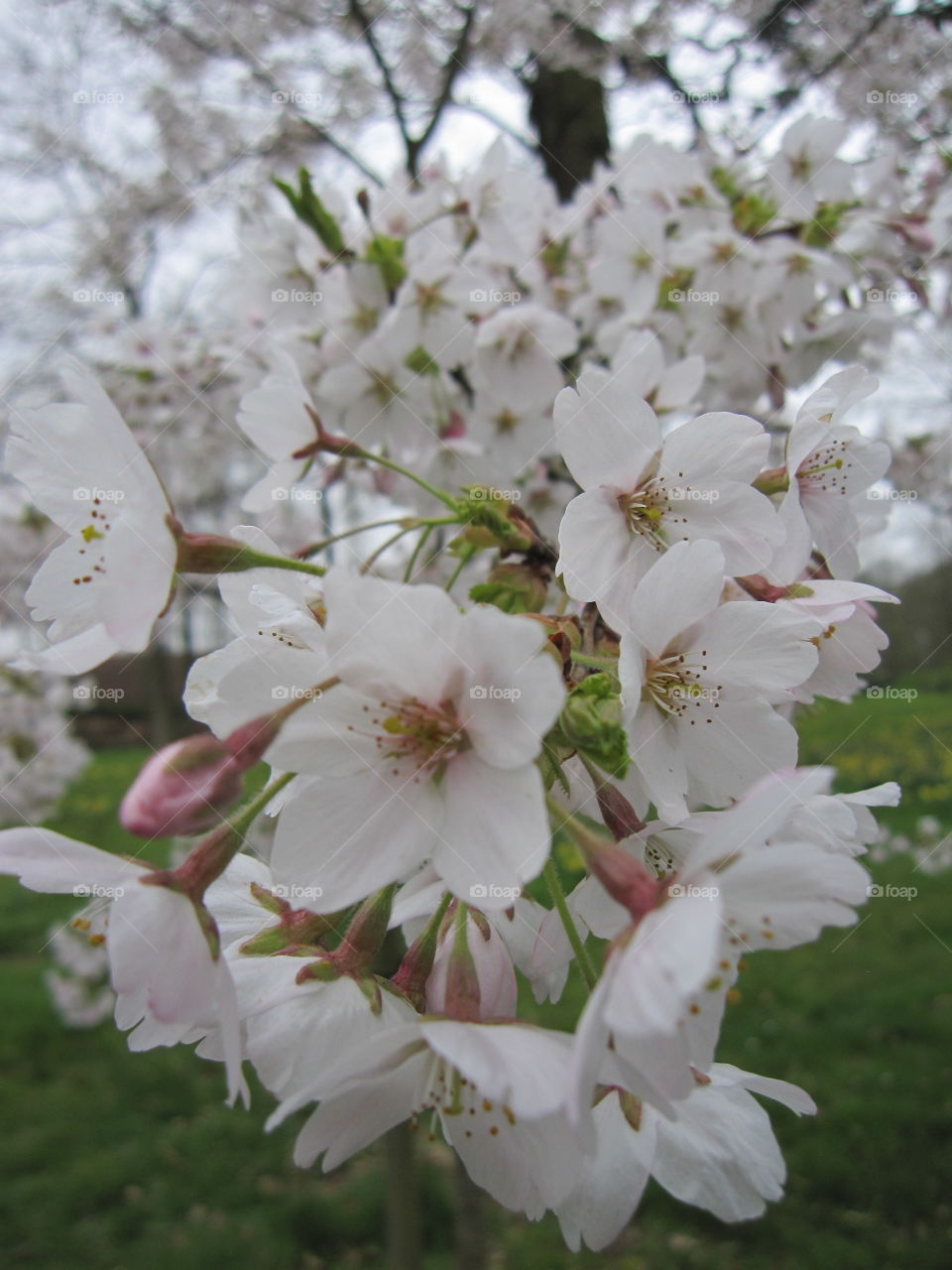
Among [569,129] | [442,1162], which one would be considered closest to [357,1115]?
[569,129]

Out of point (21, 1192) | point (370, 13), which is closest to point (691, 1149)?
point (21, 1192)

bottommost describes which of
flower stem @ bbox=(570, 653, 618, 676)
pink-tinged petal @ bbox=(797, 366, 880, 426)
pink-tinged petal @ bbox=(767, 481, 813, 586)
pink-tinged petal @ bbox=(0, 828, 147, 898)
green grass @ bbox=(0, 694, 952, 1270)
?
green grass @ bbox=(0, 694, 952, 1270)

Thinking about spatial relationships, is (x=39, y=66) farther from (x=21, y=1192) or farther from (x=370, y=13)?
(x=21, y=1192)

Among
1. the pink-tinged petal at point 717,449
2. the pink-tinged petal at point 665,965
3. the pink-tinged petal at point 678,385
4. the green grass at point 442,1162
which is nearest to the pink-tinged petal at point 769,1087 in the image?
the pink-tinged petal at point 665,965

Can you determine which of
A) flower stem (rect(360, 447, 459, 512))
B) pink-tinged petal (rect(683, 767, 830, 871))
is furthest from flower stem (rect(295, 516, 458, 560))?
pink-tinged petal (rect(683, 767, 830, 871))

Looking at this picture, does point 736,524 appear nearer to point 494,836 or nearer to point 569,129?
point 494,836

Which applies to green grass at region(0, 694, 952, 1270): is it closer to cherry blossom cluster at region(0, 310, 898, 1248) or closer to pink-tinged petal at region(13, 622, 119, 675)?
cherry blossom cluster at region(0, 310, 898, 1248)

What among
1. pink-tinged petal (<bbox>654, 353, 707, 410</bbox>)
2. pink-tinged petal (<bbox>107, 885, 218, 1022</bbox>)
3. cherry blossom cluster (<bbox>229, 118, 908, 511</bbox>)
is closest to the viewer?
pink-tinged petal (<bbox>107, 885, 218, 1022</bbox>)
